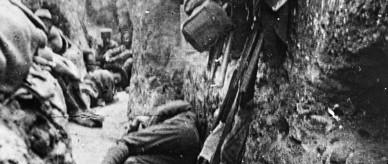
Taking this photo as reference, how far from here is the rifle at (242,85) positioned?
159cm

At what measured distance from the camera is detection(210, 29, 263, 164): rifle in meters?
1.59

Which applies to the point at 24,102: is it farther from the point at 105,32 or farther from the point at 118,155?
the point at 105,32

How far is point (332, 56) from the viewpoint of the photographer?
1148 millimetres

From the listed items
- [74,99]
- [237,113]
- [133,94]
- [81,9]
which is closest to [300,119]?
[237,113]

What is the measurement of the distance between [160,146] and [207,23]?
1.25 metres

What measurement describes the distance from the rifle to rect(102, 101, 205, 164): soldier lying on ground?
104 centimetres

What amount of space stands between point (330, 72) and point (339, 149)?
0.67 ft

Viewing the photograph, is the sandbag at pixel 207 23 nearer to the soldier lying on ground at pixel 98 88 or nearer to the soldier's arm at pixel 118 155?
the soldier's arm at pixel 118 155

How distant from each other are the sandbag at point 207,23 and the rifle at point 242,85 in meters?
0.17

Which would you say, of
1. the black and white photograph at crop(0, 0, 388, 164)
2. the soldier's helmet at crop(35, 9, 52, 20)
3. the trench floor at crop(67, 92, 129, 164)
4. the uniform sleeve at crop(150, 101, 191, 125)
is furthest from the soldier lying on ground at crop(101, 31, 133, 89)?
the uniform sleeve at crop(150, 101, 191, 125)

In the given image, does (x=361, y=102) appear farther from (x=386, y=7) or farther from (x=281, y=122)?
(x=281, y=122)

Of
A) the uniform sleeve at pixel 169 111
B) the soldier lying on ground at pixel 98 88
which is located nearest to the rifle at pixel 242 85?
the uniform sleeve at pixel 169 111

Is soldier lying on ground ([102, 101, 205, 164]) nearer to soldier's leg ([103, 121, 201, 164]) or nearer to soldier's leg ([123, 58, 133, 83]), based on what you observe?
soldier's leg ([103, 121, 201, 164])

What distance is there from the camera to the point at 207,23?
5.82 feet
